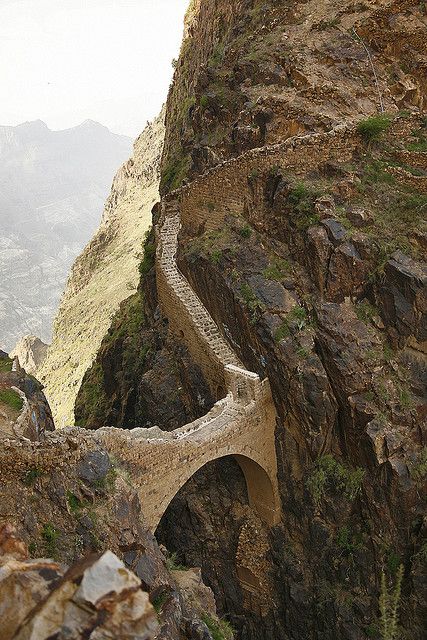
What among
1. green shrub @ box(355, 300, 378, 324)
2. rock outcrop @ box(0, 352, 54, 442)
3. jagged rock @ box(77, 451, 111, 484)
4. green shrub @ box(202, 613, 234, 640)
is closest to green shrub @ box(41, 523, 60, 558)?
jagged rock @ box(77, 451, 111, 484)

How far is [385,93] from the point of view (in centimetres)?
2602

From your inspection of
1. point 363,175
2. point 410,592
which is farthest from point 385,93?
point 410,592

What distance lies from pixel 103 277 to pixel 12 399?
145 feet

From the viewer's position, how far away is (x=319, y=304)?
2084cm

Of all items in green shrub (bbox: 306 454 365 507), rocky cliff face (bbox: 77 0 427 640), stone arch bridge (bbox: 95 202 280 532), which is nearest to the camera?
stone arch bridge (bbox: 95 202 280 532)

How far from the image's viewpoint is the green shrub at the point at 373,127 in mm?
23188

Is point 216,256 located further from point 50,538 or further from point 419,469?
point 50,538

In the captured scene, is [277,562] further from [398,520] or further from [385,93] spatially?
[385,93]

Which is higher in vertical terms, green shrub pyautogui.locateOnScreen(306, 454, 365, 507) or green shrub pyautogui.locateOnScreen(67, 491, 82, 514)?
green shrub pyautogui.locateOnScreen(67, 491, 82, 514)

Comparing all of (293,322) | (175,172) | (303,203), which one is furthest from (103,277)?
(293,322)

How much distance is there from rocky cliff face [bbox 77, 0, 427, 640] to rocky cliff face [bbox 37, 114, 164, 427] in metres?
20.3

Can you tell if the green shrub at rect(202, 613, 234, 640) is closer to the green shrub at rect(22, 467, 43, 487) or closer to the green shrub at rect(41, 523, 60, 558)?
the green shrub at rect(41, 523, 60, 558)

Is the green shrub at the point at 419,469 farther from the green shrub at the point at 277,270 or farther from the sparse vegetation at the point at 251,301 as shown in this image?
the green shrub at the point at 277,270

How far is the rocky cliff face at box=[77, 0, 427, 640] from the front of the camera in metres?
19.9
